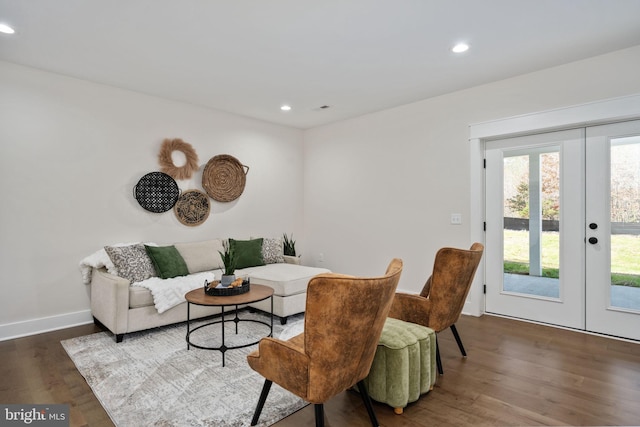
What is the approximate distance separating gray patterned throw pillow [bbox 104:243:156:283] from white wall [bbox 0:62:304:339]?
1.52 ft

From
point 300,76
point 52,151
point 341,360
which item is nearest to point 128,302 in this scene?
point 52,151

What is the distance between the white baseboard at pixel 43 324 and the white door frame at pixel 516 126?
429 centimetres

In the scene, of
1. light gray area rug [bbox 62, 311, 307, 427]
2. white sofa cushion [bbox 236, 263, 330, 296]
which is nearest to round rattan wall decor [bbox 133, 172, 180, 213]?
white sofa cushion [bbox 236, 263, 330, 296]

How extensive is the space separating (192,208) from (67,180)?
54.4 inches

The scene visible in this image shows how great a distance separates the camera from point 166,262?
3.78 meters

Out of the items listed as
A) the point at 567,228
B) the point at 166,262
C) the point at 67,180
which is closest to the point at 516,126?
the point at 567,228

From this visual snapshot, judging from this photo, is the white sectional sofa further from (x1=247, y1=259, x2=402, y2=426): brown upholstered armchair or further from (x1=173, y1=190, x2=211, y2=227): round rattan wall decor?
(x1=247, y1=259, x2=402, y2=426): brown upholstered armchair

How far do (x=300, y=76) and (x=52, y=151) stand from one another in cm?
267

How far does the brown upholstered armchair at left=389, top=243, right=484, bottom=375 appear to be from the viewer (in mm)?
2551

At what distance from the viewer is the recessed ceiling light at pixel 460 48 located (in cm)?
300

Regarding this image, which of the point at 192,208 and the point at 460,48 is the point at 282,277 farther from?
the point at 460,48

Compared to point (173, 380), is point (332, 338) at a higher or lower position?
higher

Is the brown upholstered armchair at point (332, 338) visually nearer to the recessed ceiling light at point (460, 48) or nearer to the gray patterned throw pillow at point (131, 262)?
the recessed ceiling light at point (460, 48)

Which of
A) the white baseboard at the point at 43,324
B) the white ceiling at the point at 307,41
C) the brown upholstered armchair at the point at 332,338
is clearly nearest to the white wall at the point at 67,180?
the white baseboard at the point at 43,324
